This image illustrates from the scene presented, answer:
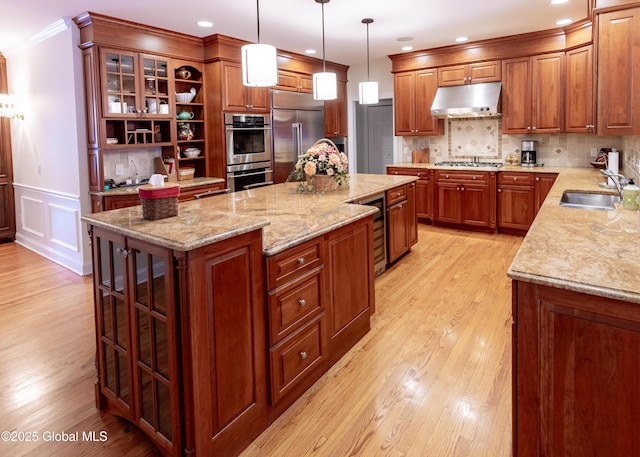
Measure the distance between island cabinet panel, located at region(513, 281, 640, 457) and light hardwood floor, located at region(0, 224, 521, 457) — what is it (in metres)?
0.47

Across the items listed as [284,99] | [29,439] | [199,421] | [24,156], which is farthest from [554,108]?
[24,156]

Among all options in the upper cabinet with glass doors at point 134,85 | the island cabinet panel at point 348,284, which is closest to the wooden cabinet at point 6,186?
the upper cabinet with glass doors at point 134,85

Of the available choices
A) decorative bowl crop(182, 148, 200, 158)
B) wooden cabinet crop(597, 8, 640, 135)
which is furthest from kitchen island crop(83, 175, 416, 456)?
decorative bowl crop(182, 148, 200, 158)

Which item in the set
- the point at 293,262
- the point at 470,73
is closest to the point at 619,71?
the point at 293,262

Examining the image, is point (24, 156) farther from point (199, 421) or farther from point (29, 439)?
point (199, 421)

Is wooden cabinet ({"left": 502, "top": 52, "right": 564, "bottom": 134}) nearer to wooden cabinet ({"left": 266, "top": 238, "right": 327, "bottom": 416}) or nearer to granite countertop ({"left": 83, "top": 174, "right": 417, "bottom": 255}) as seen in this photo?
granite countertop ({"left": 83, "top": 174, "right": 417, "bottom": 255})

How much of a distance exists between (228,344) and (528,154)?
5.42 meters

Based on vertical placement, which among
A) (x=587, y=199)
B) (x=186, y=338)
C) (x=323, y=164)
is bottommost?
(x=186, y=338)

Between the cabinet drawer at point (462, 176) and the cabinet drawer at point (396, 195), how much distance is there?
5.77 ft

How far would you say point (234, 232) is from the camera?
184 cm

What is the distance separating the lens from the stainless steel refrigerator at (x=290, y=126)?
620 cm

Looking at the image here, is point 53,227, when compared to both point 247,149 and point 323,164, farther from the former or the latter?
point 323,164

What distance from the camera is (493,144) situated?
21.2ft

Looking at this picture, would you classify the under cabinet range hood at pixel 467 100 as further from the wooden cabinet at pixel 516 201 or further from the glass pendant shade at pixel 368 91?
the glass pendant shade at pixel 368 91
